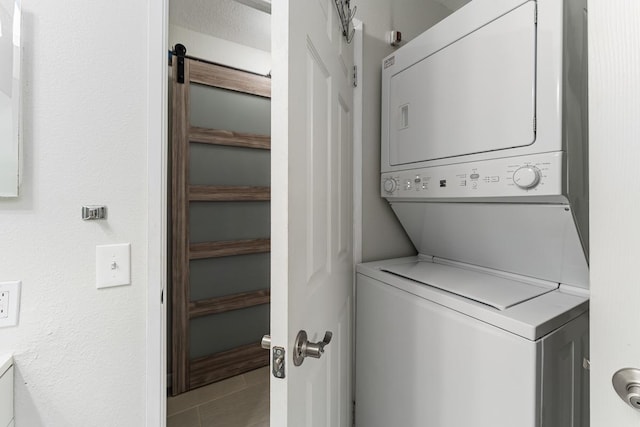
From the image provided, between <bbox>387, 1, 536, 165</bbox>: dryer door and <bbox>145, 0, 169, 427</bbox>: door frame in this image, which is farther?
<bbox>145, 0, 169, 427</bbox>: door frame

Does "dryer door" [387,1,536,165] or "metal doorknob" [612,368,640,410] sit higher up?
"dryer door" [387,1,536,165]

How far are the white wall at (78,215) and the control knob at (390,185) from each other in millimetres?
1079

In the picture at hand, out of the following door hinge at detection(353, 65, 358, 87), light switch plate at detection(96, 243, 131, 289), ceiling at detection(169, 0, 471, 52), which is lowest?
light switch plate at detection(96, 243, 131, 289)

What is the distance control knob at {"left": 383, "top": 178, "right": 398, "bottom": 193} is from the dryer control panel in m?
0.03

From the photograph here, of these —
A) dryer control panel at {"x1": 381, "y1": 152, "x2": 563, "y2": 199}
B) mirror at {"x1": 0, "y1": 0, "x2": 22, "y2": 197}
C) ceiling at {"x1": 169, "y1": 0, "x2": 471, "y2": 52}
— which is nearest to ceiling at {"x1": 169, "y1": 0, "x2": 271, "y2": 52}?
ceiling at {"x1": 169, "y1": 0, "x2": 471, "y2": 52}

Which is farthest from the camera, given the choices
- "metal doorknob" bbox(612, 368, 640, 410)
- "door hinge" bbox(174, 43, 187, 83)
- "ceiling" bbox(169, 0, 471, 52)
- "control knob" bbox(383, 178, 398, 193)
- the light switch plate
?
"door hinge" bbox(174, 43, 187, 83)

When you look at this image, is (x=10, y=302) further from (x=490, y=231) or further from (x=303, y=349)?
(x=490, y=231)

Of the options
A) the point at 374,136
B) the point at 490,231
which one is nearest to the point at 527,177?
the point at 490,231

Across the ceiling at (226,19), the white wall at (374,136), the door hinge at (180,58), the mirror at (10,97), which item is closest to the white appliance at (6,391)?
the mirror at (10,97)

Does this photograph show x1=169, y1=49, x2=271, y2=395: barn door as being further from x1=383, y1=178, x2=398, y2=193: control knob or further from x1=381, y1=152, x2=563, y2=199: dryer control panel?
x1=381, y1=152, x2=563, y2=199: dryer control panel

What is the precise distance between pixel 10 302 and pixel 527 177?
167 cm

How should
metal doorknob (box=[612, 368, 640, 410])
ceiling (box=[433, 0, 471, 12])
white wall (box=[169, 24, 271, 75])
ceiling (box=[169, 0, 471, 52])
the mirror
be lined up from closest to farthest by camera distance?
1. metal doorknob (box=[612, 368, 640, 410])
2. the mirror
3. ceiling (box=[433, 0, 471, 12])
4. ceiling (box=[169, 0, 471, 52])
5. white wall (box=[169, 24, 271, 75])

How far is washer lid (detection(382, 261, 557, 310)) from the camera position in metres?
0.89

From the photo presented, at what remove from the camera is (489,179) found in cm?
95
